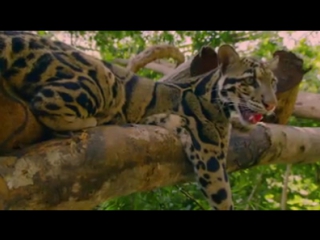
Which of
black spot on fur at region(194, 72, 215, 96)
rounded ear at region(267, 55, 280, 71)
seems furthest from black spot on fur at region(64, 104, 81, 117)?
rounded ear at region(267, 55, 280, 71)

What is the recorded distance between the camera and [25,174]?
1.66 meters

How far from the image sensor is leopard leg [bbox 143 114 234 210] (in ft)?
7.55

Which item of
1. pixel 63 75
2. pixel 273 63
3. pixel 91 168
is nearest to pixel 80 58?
pixel 63 75

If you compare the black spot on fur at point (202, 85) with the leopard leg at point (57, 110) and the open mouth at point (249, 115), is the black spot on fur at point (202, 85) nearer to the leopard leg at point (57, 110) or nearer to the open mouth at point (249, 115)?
the open mouth at point (249, 115)

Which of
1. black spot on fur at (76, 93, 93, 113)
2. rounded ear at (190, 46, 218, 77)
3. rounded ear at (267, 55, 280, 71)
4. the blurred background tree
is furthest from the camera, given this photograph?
the blurred background tree

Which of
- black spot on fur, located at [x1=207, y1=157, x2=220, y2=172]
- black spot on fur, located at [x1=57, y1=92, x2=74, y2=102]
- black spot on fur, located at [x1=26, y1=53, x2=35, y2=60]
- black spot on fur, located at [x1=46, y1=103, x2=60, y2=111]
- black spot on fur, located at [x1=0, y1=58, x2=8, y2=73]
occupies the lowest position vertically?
black spot on fur, located at [x1=207, y1=157, x2=220, y2=172]

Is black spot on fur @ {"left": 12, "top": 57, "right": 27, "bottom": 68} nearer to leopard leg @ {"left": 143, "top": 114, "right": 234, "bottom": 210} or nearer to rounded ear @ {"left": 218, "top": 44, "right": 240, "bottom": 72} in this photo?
leopard leg @ {"left": 143, "top": 114, "right": 234, "bottom": 210}

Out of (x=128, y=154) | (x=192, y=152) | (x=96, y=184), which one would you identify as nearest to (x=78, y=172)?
(x=96, y=184)

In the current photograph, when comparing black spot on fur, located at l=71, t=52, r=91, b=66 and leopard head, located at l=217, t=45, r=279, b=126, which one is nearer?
black spot on fur, located at l=71, t=52, r=91, b=66

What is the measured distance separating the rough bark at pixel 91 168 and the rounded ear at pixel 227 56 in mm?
452

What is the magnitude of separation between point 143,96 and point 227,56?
40cm

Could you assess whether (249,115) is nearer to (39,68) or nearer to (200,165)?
(200,165)

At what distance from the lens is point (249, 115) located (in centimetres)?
240

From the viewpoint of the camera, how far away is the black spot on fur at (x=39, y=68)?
6.38ft
